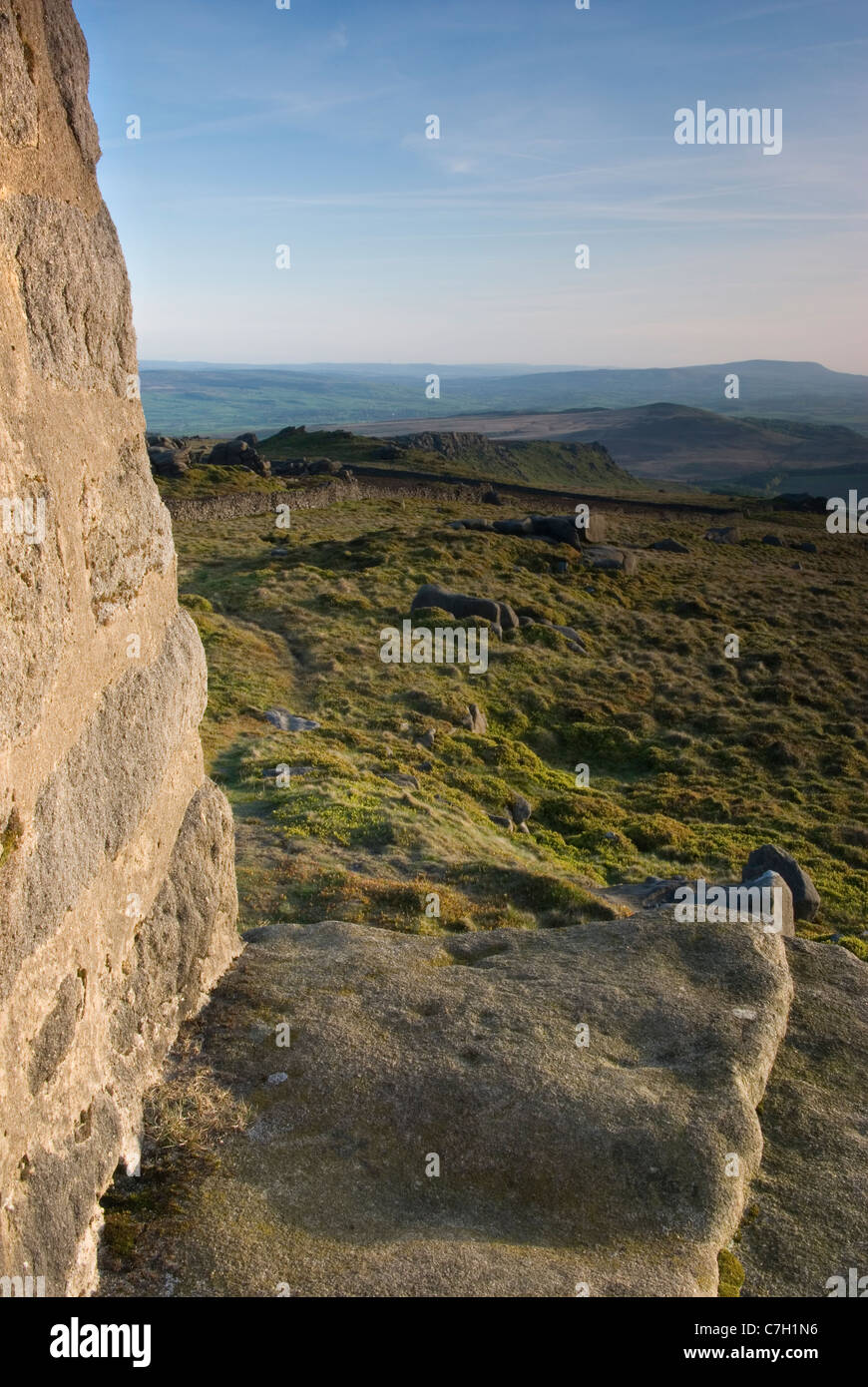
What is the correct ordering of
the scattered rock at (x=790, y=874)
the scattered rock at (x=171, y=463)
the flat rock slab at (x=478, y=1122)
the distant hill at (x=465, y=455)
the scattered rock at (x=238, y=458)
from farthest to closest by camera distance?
the distant hill at (x=465, y=455)
the scattered rock at (x=238, y=458)
the scattered rock at (x=171, y=463)
the scattered rock at (x=790, y=874)
the flat rock slab at (x=478, y=1122)

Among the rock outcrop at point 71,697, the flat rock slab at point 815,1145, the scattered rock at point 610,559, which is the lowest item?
the flat rock slab at point 815,1145

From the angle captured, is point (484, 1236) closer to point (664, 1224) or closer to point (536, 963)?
point (664, 1224)

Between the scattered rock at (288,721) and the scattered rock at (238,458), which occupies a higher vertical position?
the scattered rock at (238,458)

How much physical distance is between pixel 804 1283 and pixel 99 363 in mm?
7301

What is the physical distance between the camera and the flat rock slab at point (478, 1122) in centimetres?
588

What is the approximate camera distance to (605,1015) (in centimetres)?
857

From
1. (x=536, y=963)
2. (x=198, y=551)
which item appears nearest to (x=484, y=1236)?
(x=536, y=963)

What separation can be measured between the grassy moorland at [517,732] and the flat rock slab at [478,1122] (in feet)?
12.3

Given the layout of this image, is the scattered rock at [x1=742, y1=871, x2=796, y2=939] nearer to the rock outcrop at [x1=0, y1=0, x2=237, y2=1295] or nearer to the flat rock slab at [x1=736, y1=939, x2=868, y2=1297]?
the flat rock slab at [x1=736, y1=939, x2=868, y2=1297]

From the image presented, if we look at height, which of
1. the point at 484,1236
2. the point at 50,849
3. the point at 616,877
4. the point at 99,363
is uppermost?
the point at 99,363

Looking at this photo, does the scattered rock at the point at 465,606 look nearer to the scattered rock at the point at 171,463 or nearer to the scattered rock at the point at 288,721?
the scattered rock at the point at 288,721

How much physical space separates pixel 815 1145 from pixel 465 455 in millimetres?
126172

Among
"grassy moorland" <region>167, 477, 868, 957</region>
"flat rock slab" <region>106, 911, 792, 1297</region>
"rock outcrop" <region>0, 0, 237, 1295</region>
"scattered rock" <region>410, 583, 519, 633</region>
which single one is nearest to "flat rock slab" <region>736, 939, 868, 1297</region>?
"flat rock slab" <region>106, 911, 792, 1297</region>

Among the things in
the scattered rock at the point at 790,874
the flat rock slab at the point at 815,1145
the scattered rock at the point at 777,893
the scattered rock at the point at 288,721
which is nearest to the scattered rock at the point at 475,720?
the scattered rock at the point at 288,721
